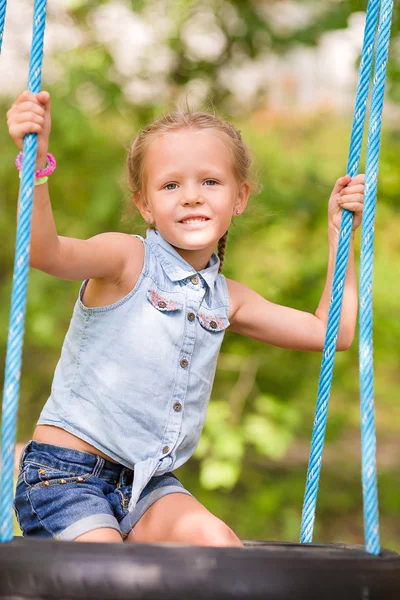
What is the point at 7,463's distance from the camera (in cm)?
133

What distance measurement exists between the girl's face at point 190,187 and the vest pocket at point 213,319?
153 mm

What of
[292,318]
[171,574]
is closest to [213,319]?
[292,318]

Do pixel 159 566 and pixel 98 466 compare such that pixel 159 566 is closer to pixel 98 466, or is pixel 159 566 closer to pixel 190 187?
pixel 98 466

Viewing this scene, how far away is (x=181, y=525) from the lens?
1715 mm

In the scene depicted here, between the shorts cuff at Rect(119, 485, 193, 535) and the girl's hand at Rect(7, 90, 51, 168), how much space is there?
32.5 inches

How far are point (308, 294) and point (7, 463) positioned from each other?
11.5ft

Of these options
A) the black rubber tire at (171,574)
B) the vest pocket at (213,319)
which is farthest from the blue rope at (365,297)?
the vest pocket at (213,319)

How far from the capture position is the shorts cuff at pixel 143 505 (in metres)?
1.80

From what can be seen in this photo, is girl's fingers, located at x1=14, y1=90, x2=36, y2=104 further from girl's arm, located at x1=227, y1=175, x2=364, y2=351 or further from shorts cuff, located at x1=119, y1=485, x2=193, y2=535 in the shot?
shorts cuff, located at x1=119, y1=485, x2=193, y2=535

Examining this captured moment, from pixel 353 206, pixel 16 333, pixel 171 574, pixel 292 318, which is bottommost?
pixel 171 574

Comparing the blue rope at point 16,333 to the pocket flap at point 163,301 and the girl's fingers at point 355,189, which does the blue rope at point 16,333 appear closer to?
the pocket flap at point 163,301

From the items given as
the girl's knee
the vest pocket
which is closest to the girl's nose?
the vest pocket

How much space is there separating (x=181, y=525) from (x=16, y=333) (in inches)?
24.1

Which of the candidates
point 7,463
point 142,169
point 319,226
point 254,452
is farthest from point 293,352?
point 7,463
